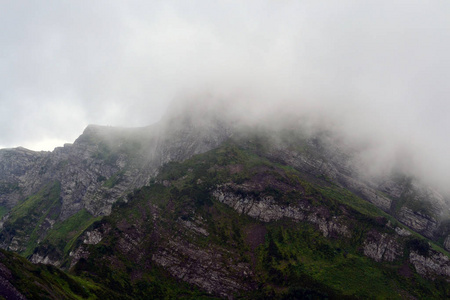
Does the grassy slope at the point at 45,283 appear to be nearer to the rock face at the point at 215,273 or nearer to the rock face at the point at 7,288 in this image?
the rock face at the point at 7,288

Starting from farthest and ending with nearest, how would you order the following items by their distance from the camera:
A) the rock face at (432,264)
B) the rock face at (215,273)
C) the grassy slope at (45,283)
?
1. the rock face at (432,264)
2. the rock face at (215,273)
3. the grassy slope at (45,283)

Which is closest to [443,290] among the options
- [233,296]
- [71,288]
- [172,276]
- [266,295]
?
[266,295]

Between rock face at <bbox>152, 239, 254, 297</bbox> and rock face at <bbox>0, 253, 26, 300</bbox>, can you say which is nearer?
rock face at <bbox>0, 253, 26, 300</bbox>

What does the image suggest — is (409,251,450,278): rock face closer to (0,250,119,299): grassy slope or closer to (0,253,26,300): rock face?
(0,250,119,299): grassy slope

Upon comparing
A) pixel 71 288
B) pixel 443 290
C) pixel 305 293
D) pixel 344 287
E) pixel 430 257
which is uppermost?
pixel 430 257

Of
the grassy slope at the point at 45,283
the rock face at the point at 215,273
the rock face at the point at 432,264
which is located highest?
the rock face at the point at 432,264

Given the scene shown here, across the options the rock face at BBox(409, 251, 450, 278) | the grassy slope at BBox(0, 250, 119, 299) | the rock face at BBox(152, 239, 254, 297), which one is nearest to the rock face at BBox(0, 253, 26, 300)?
the grassy slope at BBox(0, 250, 119, 299)

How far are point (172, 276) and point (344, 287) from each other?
119529 millimetres

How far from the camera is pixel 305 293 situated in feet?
545

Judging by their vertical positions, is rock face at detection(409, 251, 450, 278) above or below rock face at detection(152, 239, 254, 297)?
above

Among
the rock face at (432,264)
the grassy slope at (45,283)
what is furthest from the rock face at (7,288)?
the rock face at (432,264)

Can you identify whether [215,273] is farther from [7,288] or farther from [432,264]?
[432,264]

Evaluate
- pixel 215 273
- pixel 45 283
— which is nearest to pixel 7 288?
pixel 45 283

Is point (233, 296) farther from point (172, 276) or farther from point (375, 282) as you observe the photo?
point (375, 282)
